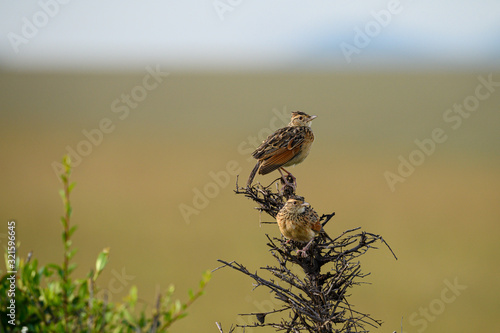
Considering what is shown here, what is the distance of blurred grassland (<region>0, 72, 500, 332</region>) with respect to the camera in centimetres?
2256

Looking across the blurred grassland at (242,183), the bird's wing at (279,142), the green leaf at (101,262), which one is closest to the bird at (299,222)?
the green leaf at (101,262)

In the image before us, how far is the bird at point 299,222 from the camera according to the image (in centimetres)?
420

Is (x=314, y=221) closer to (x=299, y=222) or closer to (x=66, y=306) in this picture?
(x=299, y=222)

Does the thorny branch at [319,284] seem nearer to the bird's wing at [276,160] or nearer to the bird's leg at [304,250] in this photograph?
the bird's leg at [304,250]

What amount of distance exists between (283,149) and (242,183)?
20.2 m

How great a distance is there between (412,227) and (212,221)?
1098cm

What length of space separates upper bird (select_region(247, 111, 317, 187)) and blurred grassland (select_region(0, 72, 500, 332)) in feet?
36.0

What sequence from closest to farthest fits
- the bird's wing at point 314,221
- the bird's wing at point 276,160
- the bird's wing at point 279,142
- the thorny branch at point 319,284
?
the thorny branch at point 319,284 → the bird's wing at point 314,221 → the bird's wing at point 276,160 → the bird's wing at point 279,142

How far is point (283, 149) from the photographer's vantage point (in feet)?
22.0

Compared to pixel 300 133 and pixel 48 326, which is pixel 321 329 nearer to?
pixel 48 326

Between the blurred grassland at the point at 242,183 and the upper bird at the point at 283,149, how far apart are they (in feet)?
36.0

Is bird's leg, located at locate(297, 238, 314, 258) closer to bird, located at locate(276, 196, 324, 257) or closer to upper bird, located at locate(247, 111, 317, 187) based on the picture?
bird, located at locate(276, 196, 324, 257)

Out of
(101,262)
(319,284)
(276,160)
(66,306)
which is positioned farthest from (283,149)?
(66,306)

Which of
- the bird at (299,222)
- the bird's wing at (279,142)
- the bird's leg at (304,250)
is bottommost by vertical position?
the bird's leg at (304,250)
